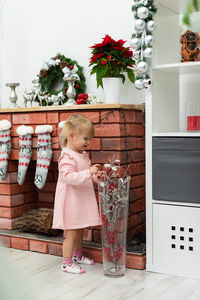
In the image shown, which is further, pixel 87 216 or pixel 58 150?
pixel 58 150

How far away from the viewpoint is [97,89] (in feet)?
10.1

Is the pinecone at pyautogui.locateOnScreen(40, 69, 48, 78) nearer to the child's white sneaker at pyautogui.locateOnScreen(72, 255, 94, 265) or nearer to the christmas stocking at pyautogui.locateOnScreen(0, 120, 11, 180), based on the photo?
the christmas stocking at pyautogui.locateOnScreen(0, 120, 11, 180)

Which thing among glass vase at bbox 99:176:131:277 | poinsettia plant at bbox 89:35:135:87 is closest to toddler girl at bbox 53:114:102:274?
glass vase at bbox 99:176:131:277

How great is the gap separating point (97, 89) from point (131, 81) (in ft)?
1.22

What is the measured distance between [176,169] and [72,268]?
829 millimetres

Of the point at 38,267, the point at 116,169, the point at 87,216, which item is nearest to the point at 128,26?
the point at 116,169

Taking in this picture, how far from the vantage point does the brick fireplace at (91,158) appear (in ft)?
8.32

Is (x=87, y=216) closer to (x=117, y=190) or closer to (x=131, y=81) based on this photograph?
(x=117, y=190)

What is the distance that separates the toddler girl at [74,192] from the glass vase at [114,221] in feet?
0.35

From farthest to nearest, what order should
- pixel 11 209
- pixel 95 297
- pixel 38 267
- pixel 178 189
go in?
pixel 11 209, pixel 38 267, pixel 178 189, pixel 95 297

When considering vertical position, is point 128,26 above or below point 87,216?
above

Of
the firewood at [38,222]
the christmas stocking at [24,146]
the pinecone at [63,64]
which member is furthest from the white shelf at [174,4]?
the firewood at [38,222]

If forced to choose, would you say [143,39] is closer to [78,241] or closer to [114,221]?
[114,221]

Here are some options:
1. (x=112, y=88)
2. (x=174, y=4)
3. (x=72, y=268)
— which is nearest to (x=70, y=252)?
(x=72, y=268)
